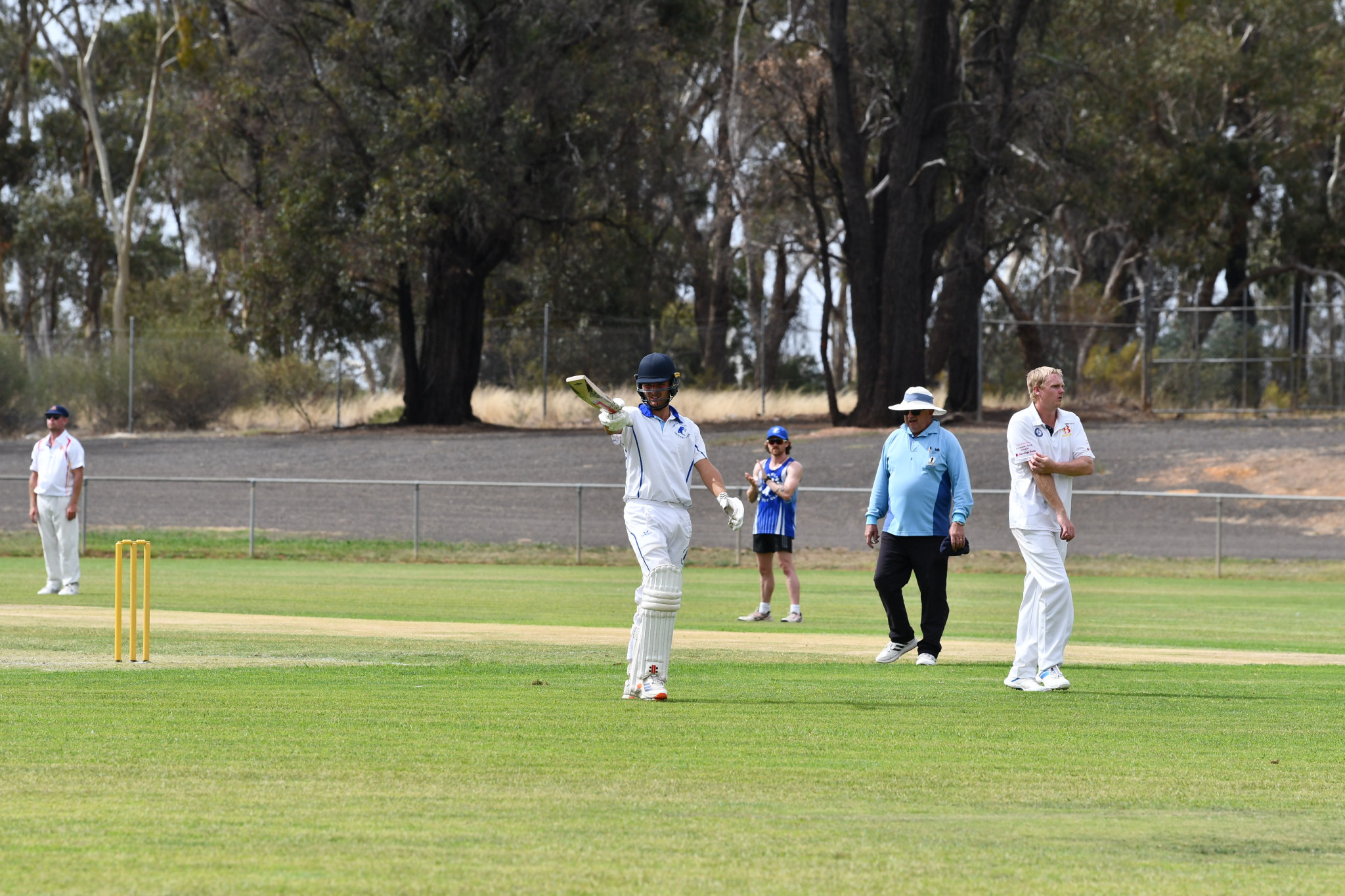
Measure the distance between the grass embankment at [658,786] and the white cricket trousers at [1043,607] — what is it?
355 millimetres

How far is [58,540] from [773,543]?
8.06 metres

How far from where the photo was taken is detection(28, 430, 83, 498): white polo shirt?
17.8 metres

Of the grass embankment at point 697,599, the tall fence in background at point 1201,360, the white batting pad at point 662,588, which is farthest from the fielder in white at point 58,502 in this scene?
the tall fence in background at point 1201,360

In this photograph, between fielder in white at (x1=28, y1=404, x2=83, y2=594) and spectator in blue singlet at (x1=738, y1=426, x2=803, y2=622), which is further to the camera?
fielder in white at (x1=28, y1=404, x2=83, y2=594)

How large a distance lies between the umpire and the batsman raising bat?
2549 mm

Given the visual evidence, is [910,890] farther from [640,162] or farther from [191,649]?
[640,162]

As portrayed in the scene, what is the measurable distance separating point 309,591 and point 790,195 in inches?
1116

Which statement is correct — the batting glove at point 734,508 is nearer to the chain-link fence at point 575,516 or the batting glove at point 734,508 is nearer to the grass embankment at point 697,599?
the grass embankment at point 697,599

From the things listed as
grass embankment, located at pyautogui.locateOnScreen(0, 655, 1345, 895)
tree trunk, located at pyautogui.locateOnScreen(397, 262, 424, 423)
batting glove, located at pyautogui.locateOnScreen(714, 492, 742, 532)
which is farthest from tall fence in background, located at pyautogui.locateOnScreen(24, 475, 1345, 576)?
batting glove, located at pyautogui.locateOnScreen(714, 492, 742, 532)

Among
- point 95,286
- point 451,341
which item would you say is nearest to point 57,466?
point 451,341

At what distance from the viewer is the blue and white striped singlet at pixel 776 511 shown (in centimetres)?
1634

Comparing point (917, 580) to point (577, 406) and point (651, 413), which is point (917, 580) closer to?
point (651, 413)

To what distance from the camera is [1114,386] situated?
4356cm

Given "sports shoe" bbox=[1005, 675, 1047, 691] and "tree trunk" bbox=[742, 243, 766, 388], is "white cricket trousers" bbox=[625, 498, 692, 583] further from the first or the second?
"tree trunk" bbox=[742, 243, 766, 388]
